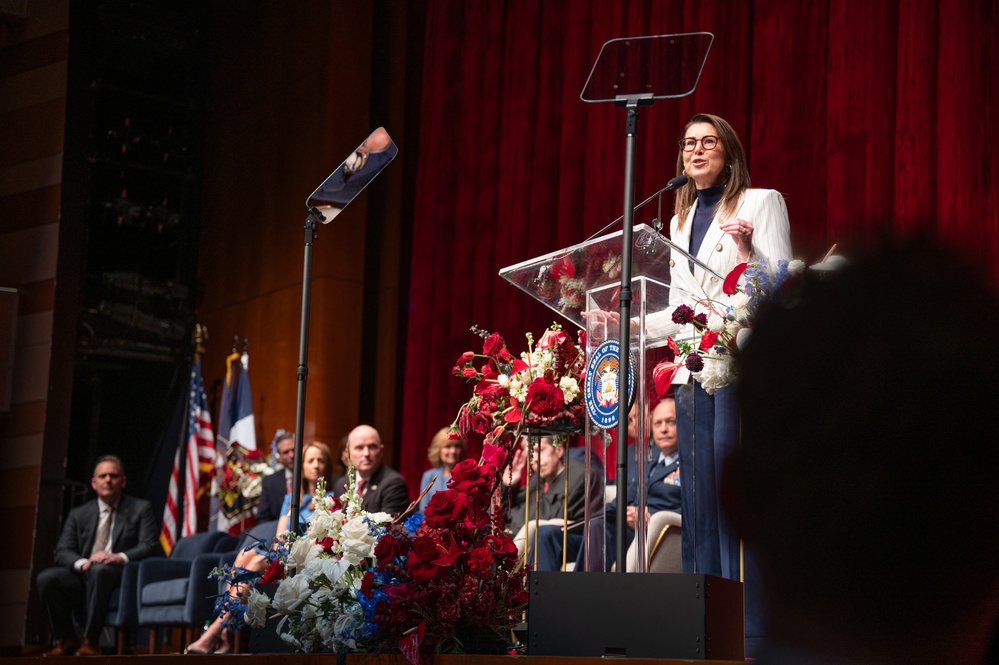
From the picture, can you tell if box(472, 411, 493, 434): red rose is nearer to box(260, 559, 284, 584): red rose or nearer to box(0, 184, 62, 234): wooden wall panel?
box(260, 559, 284, 584): red rose

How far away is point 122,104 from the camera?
8.84 m

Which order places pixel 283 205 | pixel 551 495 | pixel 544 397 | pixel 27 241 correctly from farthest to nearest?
pixel 283 205, pixel 27 241, pixel 551 495, pixel 544 397

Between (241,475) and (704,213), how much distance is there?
5.24 meters

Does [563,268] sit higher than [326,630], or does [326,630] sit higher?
[563,268]

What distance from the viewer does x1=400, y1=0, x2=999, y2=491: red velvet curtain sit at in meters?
4.62

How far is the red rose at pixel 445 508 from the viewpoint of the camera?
238cm

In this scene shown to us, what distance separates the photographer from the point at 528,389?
9.99 ft

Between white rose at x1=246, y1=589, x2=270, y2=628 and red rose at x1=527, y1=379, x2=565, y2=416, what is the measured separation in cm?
83

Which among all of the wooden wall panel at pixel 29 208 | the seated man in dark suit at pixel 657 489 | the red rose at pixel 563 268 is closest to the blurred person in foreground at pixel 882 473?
the red rose at pixel 563 268

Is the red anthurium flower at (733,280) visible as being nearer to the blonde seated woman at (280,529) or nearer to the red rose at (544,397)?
the red rose at (544,397)

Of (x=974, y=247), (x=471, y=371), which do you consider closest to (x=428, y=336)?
(x=471, y=371)

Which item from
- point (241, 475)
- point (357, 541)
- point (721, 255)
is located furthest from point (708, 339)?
point (241, 475)

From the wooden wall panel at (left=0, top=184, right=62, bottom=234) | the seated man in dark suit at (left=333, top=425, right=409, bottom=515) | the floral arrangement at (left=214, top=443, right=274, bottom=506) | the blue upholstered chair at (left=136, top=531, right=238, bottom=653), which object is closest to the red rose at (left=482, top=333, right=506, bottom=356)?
the seated man in dark suit at (left=333, top=425, right=409, bottom=515)

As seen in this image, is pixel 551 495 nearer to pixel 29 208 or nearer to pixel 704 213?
pixel 704 213
